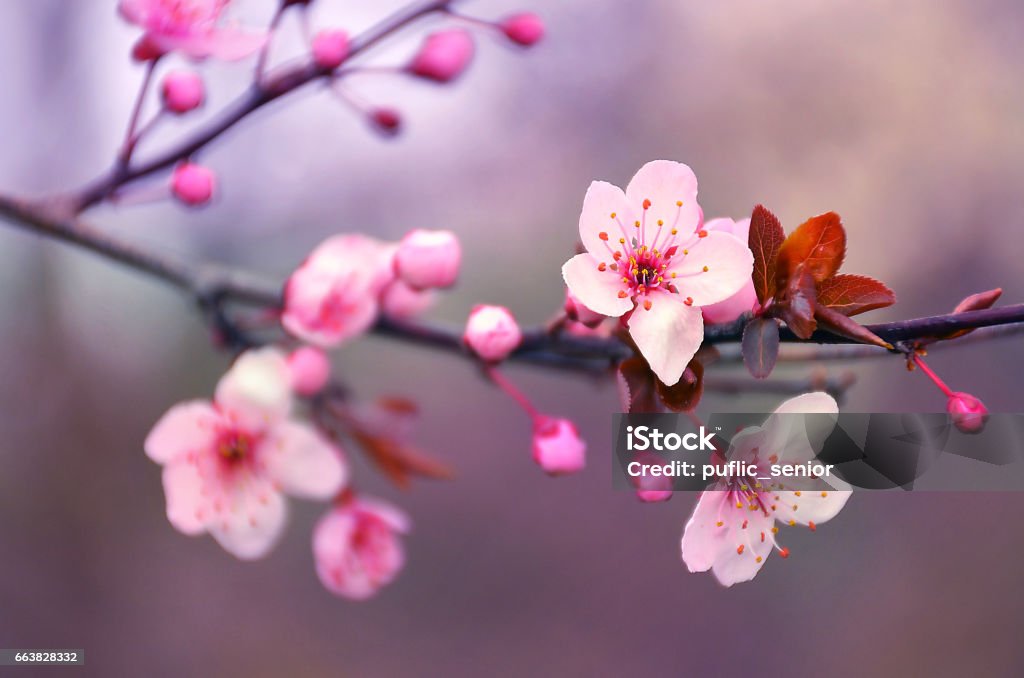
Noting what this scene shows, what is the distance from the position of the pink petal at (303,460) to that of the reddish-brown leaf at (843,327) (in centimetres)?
45

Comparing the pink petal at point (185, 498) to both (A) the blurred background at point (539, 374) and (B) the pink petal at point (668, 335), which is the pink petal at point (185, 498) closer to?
(B) the pink petal at point (668, 335)

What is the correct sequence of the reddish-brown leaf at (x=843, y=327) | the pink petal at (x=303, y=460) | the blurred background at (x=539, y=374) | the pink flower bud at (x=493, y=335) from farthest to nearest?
the blurred background at (x=539, y=374), the pink petal at (x=303, y=460), the pink flower bud at (x=493, y=335), the reddish-brown leaf at (x=843, y=327)

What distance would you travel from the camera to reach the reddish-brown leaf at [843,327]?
416 mm

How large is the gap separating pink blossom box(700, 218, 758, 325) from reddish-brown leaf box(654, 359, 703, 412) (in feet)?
0.12

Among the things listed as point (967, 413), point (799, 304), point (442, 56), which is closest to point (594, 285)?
point (799, 304)

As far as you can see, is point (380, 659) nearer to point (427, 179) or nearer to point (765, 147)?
point (427, 179)

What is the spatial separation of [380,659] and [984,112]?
211 cm

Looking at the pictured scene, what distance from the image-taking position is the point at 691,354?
Answer: 467mm

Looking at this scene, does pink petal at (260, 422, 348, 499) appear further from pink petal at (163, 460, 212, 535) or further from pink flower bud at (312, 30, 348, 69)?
pink flower bud at (312, 30, 348, 69)

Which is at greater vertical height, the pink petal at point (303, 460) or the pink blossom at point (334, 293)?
the pink blossom at point (334, 293)

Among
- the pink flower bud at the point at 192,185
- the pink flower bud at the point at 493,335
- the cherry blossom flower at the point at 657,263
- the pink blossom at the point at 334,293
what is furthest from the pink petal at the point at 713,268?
the pink flower bud at the point at 192,185

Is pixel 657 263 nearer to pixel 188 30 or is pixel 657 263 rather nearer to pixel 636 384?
pixel 636 384

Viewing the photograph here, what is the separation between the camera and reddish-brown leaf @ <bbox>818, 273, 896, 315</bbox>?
0.45m

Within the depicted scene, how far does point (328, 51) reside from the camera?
626 mm
